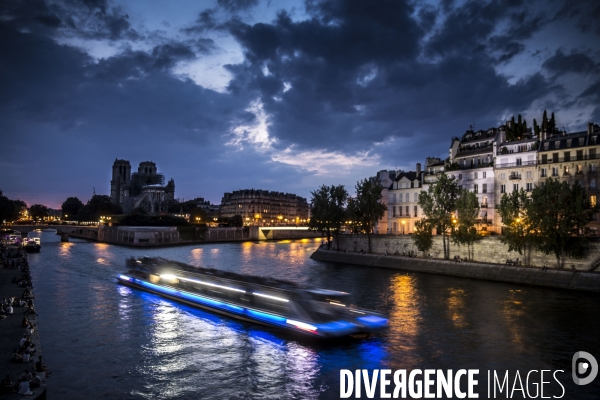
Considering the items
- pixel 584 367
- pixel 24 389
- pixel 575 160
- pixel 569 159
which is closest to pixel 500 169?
pixel 569 159

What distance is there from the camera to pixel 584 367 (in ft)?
73.5

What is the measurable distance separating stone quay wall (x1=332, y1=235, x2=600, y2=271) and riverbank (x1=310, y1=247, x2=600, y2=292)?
7.49 ft

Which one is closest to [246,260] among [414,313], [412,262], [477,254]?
[412,262]

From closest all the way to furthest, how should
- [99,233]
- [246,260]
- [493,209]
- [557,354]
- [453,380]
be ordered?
1. [453,380]
2. [557,354]
3. [493,209]
4. [246,260]
5. [99,233]

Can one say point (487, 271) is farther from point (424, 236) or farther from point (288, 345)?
point (288, 345)

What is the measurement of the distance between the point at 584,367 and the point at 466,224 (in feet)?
113

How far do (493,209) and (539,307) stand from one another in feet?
105

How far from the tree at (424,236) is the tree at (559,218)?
48.6 ft

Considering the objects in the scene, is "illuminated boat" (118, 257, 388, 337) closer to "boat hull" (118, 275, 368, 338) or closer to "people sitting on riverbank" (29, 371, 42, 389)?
"boat hull" (118, 275, 368, 338)

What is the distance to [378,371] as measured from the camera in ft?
70.5

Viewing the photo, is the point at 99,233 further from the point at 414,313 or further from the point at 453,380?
the point at 453,380

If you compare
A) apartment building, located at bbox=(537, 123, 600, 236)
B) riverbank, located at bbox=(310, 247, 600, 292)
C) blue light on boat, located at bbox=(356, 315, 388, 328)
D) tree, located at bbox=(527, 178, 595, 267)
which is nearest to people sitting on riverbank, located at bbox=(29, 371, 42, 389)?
blue light on boat, located at bbox=(356, 315, 388, 328)

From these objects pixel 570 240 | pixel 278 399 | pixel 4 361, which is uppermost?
pixel 570 240

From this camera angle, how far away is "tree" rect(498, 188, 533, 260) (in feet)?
162
